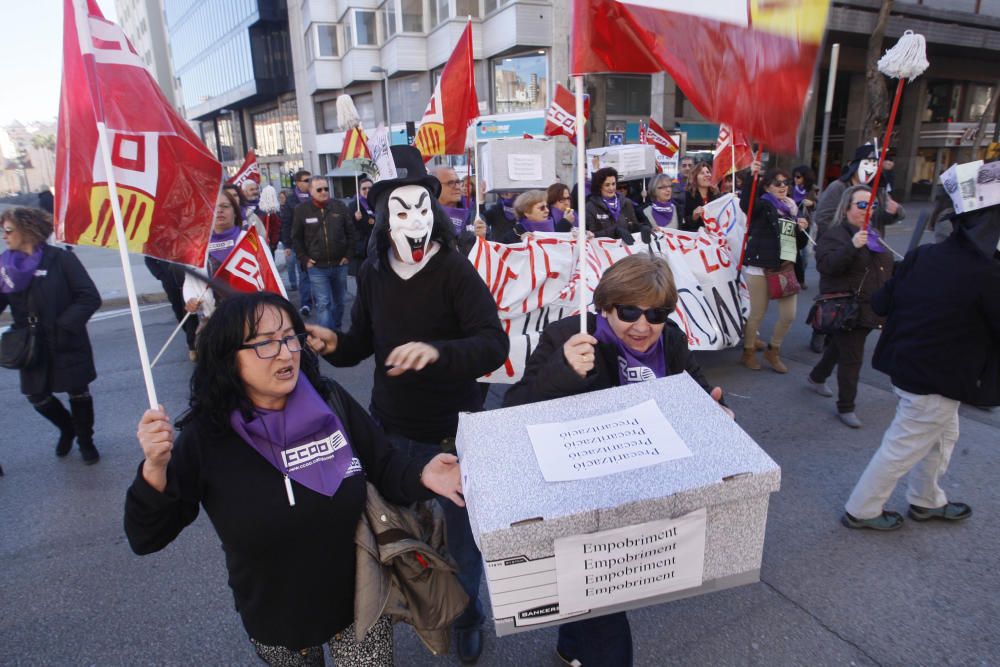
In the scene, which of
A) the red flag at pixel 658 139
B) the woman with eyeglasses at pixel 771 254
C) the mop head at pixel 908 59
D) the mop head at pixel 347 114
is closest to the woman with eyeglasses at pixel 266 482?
the mop head at pixel 908 59

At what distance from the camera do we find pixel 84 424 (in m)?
4.52

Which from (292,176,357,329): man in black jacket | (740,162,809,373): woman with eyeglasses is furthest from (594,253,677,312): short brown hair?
(292,176,357,329): man in black jacket

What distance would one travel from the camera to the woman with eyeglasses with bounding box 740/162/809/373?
580cm

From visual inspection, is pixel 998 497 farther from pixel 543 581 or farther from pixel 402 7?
pixel 402 7

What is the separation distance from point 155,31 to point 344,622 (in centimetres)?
9081

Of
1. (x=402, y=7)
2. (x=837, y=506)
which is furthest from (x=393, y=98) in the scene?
(x=837, y=506)

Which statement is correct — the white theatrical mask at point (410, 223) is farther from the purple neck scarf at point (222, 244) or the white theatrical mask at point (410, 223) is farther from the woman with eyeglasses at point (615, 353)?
the purple neck scarf at point (222, 244)

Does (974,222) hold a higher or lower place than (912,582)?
higher

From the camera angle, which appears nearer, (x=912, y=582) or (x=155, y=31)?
(x=912, y=582)

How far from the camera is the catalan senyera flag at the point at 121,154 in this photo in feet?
5.46

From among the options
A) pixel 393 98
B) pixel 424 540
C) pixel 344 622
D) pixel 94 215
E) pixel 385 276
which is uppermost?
pixel 393 98

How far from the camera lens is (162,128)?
6.15ft

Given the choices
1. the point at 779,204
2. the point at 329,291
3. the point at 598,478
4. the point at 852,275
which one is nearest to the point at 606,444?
the point at 598,478

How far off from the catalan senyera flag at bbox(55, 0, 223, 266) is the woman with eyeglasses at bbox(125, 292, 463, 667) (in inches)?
19.0
